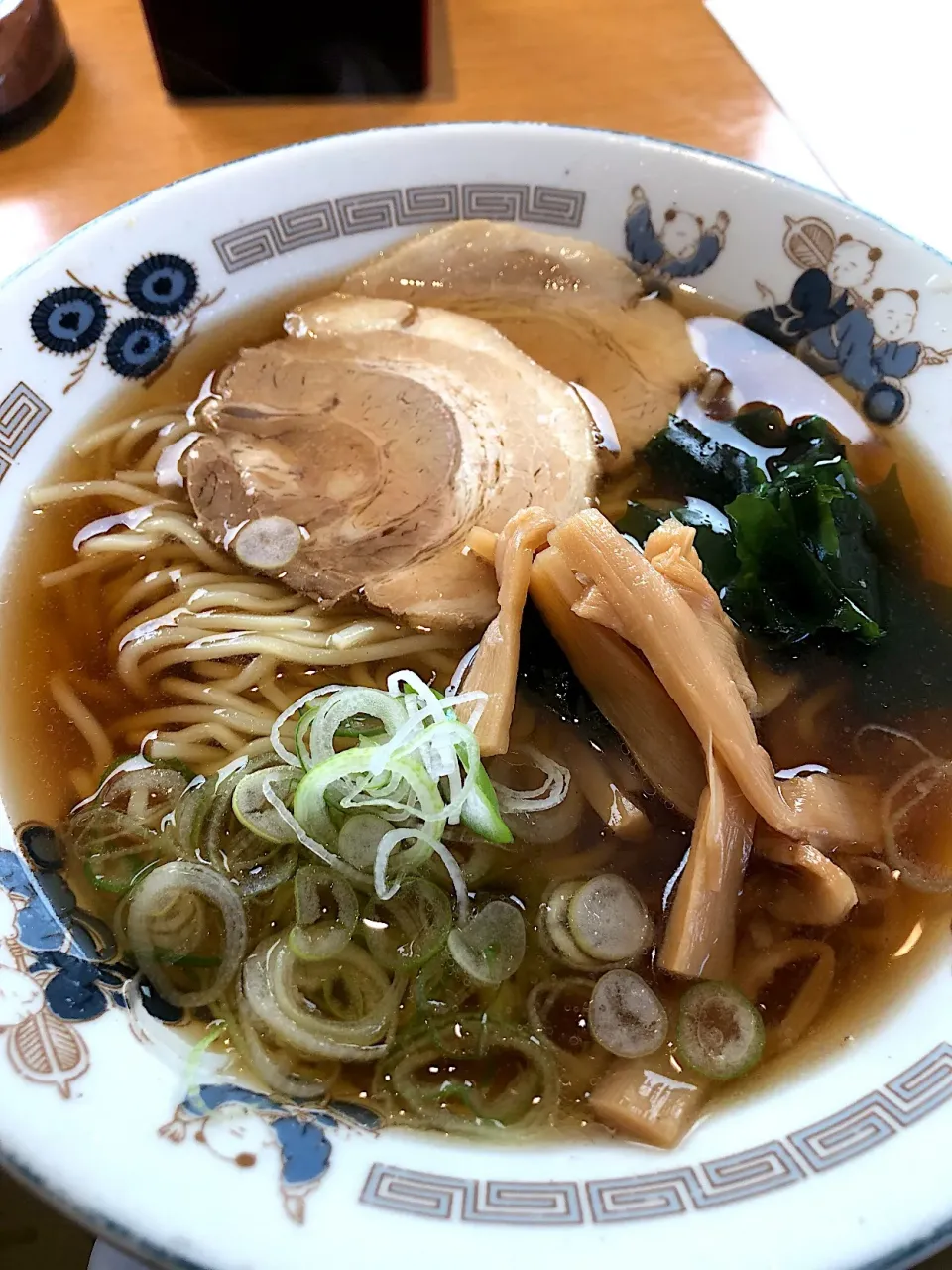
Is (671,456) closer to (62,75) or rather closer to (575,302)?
(575,302)

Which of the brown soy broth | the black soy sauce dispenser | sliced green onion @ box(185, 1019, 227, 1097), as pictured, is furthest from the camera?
the black soy sauce dispenser

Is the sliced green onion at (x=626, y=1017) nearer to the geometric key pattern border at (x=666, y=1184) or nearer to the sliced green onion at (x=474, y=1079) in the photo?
the sliced green onion at (x=474, y=1079)

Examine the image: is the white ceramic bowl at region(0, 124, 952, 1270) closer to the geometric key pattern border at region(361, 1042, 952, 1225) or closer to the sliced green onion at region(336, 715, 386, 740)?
the geometric key pattern border at region(361, 1042, 952, 1225)

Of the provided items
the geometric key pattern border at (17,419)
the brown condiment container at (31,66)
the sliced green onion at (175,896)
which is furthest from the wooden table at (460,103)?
the sliced green onion at (175,896)

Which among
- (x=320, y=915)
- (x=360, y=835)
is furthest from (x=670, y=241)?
(x=320, y=915)

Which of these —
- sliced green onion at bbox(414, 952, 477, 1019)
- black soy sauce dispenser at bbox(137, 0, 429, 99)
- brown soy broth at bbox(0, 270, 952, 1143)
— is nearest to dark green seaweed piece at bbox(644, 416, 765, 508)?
brown soy broth at bbox(0, 270, 952, 1143)

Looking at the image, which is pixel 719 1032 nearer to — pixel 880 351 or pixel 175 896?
pixel 175 896

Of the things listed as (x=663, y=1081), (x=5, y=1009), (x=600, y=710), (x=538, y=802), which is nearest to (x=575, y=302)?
(x=600, y=710)

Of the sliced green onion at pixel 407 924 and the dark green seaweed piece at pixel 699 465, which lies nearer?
the sliced green onion at pixel 407 924
